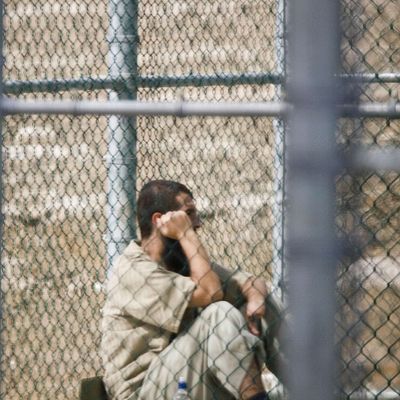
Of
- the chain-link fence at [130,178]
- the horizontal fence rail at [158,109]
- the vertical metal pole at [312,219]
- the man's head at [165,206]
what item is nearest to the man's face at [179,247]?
the man's head at [165,206]

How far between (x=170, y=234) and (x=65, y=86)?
959 mm

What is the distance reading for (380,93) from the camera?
4.35 meters

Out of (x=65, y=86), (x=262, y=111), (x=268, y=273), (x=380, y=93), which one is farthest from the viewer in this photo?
(x=268, y=273)

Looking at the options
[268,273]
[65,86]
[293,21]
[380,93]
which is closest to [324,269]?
[293,21]

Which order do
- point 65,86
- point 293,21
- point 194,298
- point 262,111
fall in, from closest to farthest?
point 293,21
point 262,111
point 194,298
point 65,86

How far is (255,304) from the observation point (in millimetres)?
3475

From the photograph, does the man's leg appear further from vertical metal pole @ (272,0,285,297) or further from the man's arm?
vertical metal pole @ (272,0,285,297)

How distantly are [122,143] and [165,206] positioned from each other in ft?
2.18

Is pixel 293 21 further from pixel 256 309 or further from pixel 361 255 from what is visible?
pixel 256 309

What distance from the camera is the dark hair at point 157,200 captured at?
3432 mm

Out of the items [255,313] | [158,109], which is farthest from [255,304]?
[158,109]

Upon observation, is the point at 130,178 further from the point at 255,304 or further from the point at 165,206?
the point at 255,304

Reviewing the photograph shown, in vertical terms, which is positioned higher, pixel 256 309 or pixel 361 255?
pixel 361 255

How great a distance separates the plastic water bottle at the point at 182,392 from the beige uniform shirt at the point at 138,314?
0.17 metres
